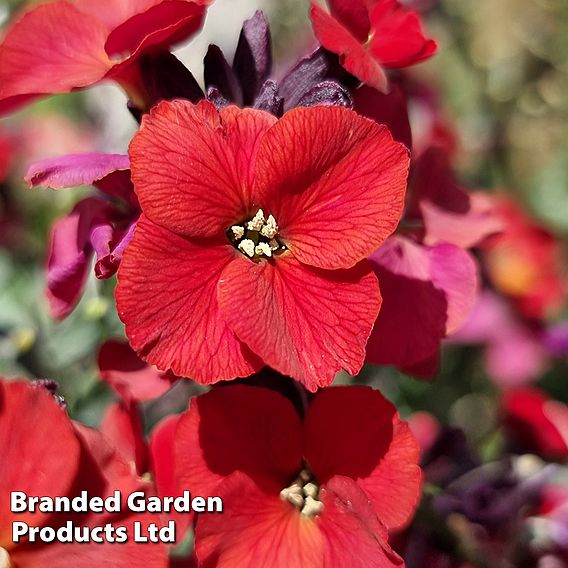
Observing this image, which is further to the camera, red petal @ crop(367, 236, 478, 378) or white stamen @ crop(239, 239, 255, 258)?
red petal @ crop(367, 236, 478, 378)

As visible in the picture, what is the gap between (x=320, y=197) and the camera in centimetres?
87

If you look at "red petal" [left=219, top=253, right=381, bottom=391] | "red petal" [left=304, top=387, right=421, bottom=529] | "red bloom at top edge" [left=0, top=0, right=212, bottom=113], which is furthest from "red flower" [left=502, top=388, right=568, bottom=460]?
"red bloom at top edge" [left=0, top=0, right=212, bottom=113]

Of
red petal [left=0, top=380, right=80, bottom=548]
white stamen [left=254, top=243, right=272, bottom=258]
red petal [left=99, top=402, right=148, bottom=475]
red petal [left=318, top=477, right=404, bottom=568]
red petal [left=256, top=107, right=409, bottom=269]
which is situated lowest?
red petal [left=99, top=402, right=148, bottom=475]

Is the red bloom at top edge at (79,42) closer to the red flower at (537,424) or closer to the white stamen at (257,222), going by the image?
the white stamen at (257,222)

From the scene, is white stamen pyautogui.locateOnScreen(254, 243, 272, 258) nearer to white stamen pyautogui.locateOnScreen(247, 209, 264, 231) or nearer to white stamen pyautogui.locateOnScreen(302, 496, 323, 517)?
white stamen pyautogui.locateOnScreen(247, 209, 264, 231)

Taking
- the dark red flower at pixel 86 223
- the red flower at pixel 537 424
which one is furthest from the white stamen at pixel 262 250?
the red flower at pixel 537 424

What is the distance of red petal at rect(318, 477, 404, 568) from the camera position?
844 millimetres

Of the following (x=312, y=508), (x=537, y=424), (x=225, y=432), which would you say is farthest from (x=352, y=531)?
(x=537, y=424)

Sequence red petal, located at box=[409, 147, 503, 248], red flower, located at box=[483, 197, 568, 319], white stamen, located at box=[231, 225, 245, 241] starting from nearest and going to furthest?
white stamen, located at box=[231, 225, 245, 241]
red petal, located at box=[409, 147, 503, 248]
red flower, located at box=[483, 197, 568, 319]

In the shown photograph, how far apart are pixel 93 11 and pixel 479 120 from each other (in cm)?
191

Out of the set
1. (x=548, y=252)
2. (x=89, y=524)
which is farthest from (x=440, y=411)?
(x=89, y=524)

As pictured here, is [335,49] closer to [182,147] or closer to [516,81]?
[182,147]

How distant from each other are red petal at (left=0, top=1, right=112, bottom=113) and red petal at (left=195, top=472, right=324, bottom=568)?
1.60 feet

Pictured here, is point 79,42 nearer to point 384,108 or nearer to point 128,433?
point 384,108
